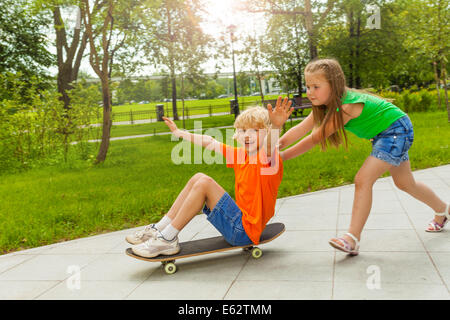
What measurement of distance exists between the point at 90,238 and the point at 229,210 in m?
2.17

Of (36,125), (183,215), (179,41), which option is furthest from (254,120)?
(179,41)

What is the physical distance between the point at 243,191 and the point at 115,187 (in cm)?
473

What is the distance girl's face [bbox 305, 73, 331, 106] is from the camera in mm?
3363

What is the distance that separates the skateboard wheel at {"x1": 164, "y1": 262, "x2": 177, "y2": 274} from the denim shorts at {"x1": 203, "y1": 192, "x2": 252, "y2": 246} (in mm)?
492

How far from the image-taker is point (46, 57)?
2439 cm

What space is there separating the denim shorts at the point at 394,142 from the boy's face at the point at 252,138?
0.93m

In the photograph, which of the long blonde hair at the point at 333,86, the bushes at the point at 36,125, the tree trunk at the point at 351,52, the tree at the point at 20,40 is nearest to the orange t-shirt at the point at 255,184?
the long blonde hair at the point at 333,86

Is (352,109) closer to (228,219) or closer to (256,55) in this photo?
(228,219)

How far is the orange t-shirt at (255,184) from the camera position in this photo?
336cm

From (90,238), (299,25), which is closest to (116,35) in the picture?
(299,25)

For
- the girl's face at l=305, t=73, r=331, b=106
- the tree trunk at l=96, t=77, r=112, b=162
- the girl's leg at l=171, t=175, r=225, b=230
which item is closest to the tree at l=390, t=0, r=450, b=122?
the tree trunk at l=96, t=77, r=112, b=162

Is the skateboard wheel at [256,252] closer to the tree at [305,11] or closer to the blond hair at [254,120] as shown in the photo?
the blond hair at [254,120]

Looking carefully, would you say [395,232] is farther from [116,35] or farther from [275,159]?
[116,35]

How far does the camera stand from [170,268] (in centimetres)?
350
